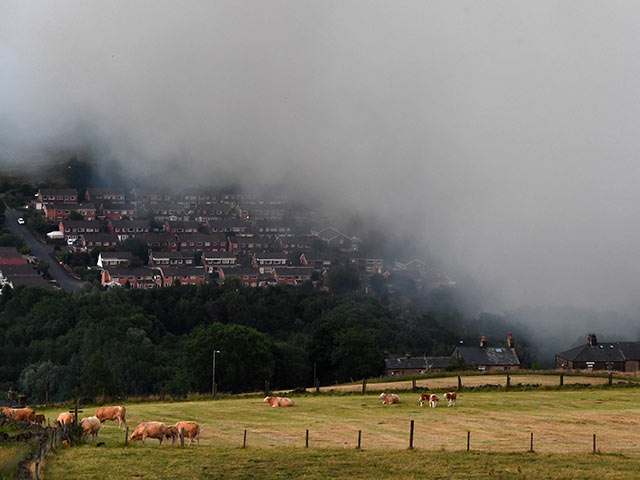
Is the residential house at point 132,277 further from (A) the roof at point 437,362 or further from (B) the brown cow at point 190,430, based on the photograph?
(B) the brown cow at point 190,430

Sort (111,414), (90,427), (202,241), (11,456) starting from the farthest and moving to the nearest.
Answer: (202,241) < (111,414) < (90,427) < (11,456)

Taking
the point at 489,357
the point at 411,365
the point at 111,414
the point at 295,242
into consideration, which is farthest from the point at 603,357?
the point at 295,242

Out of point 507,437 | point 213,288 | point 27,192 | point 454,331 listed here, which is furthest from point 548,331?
point 27,192

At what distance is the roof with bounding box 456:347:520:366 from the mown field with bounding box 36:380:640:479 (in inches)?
1542

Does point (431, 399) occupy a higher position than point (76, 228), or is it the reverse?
point (76, 228)

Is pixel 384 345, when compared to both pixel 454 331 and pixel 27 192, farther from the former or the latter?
pixel 27 192

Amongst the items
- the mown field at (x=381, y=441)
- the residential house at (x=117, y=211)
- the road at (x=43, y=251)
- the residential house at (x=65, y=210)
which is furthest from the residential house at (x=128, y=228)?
the mown field at (x=381, y=441)

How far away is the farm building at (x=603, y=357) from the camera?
253 feet

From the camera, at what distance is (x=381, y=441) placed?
28.6 metres

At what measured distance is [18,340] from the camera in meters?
90.6

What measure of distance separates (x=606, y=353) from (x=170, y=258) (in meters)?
80.1

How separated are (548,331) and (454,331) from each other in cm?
1118

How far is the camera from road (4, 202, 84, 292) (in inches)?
4793

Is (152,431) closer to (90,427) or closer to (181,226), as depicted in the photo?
(90,427)
